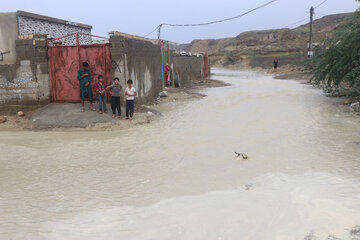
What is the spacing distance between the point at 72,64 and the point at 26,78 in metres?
1.49

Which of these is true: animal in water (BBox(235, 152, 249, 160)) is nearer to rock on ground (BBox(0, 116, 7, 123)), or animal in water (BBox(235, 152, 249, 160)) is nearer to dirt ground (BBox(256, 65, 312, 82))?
rock on ground (BBox(0, 116, 7, 123))

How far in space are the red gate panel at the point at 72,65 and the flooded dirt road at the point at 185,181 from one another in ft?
6.60

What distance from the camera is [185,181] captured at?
4980 millimetres

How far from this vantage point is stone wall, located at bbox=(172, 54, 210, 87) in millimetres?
19000

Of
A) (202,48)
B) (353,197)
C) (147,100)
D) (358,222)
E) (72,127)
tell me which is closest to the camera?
(358,222)

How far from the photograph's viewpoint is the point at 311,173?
16.7 feet

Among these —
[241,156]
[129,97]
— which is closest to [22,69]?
[129,97]

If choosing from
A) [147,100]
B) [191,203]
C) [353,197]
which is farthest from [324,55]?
[191,203]

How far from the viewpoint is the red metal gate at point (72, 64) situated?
9570 mm

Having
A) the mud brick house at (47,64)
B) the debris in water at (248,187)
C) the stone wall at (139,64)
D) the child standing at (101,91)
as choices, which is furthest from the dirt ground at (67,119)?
the debris in water at (248,187)

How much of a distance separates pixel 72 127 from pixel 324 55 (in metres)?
9.55

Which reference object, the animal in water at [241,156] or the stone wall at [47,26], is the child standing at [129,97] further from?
the animal in water at [241,156]

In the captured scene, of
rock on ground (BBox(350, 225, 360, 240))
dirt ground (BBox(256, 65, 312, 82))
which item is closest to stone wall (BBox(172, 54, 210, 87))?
dirt ground (BBox(256, 65, 312, 82))

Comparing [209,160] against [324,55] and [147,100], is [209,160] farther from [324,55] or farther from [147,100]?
[324,55]
